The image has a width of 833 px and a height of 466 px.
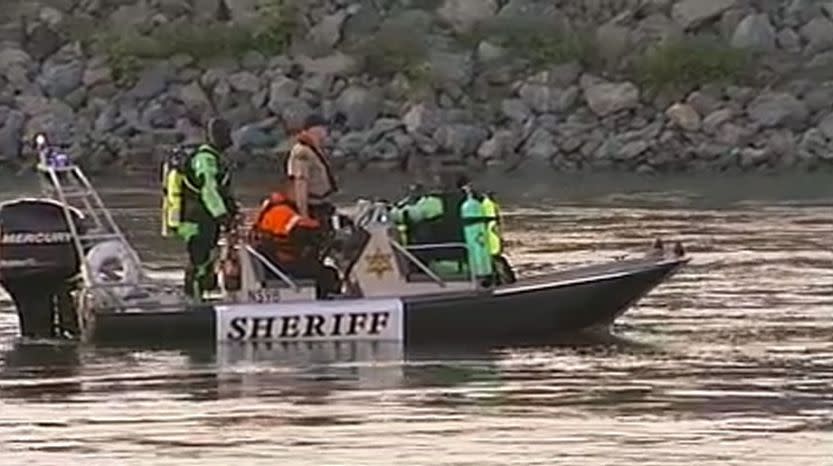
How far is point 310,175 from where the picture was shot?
20.2 m

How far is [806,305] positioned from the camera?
23.4 metres

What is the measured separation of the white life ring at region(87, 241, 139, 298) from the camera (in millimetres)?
20625

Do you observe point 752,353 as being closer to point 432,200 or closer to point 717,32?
point 432,200

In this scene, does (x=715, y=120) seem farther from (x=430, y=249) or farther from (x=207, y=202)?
(x=207, y=202)

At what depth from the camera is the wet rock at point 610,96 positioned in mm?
48469

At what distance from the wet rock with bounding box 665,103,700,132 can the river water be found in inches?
836

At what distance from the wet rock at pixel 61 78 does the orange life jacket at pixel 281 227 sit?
104 feet

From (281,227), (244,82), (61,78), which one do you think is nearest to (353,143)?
(244,82)

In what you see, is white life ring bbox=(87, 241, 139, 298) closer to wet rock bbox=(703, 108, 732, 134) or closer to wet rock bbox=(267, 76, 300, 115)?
wet rock bbox=(703, 108, 732, 134)

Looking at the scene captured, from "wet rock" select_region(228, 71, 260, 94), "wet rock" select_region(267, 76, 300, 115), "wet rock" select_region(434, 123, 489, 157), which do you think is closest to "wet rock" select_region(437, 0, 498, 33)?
"wet rock" select_region(267, 76, 300, 115)

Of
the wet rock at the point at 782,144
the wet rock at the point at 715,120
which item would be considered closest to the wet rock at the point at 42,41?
the wet rock at the point at 715,120

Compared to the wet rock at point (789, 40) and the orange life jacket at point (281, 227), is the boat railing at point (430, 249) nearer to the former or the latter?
the orange life jacket at point (281, 227)

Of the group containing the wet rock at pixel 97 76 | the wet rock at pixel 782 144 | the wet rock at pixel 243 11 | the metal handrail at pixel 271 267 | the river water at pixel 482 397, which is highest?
the wet rock at pixel 243 11

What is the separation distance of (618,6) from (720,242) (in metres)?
24.4
